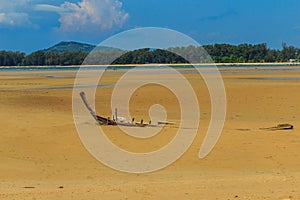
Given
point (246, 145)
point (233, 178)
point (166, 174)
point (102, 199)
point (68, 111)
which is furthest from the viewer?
point (68, 111)

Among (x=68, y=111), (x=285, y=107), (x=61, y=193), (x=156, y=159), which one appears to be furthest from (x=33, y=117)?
(x=285, y=107)

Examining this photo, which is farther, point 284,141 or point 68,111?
point 68,111

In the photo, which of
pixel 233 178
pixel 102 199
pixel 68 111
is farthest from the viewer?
pixel 68 111

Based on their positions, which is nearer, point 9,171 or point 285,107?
point 9,171

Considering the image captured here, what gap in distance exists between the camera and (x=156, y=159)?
412 inches

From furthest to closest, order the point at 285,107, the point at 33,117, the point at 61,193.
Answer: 1. the point at 285,107
2. the point at 33,117
3. the point at 61,193

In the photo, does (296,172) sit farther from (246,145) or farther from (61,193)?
(61,193)

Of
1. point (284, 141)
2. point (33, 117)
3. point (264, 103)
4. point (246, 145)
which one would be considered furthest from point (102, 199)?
point (264, 103)

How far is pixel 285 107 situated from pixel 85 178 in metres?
14.9

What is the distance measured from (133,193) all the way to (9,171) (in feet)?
11.0

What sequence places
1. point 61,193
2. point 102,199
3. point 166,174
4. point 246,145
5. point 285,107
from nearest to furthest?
point 102,199, point 61,193, point 166,174, point 246,145, point 285,107

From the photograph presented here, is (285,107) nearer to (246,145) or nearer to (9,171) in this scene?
(246,145)

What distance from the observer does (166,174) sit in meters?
9.13

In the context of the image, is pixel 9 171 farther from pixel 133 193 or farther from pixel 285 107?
pixel 285 107
